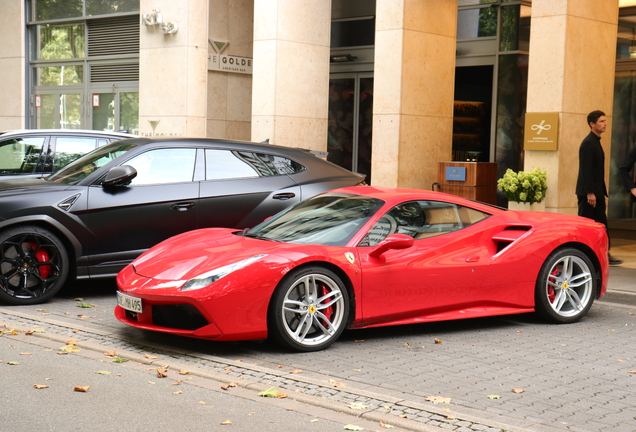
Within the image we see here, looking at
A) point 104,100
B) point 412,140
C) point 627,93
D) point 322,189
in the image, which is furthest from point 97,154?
point 104,100

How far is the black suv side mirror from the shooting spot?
8070 mm

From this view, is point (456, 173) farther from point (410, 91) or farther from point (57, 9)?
point (57, 9)

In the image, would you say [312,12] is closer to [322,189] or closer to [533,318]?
[322,189]

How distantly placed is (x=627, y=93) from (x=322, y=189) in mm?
9190

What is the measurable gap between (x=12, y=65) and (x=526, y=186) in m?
16.8

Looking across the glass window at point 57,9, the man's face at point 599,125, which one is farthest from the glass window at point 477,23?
the glass window at point 57,9

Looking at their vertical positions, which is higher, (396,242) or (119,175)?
(119,175)

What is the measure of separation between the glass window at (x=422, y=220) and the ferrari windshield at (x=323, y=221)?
136 mm

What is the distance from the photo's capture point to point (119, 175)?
318 inches

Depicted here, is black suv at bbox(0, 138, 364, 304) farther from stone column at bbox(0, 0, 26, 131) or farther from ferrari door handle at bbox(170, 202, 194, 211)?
stone column at bbox(0, 0, 26, 131)

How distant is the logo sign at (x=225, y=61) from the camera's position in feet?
60.4

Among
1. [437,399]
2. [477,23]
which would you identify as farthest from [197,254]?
[477,23]

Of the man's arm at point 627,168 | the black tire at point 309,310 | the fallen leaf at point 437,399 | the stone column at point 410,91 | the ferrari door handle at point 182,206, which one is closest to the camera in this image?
the fallen leaf at point 437,399

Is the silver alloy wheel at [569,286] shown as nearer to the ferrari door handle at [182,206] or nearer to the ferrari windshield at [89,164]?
the ferrari door handle at [182,206]
